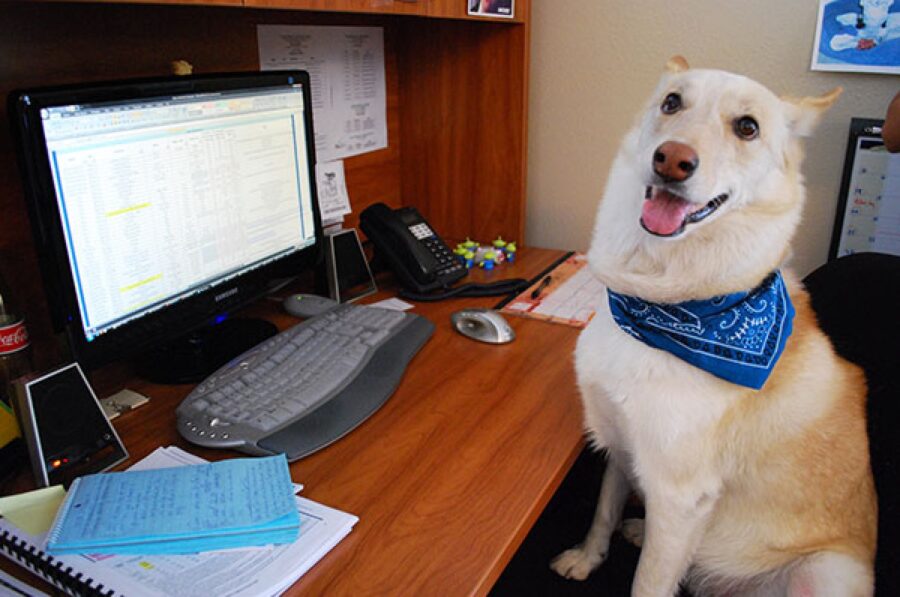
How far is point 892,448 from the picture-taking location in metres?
0.91

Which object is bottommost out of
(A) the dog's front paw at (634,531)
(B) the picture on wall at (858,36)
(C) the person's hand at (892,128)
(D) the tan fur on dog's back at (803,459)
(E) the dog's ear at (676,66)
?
(A) the dog's front paw at (634,531)

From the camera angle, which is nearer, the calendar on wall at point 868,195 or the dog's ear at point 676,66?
the dog's ear at point 676,66

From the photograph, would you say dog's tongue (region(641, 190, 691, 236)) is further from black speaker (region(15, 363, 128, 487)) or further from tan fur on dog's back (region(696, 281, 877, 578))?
black speaker (region(15, 363, 128, 487))

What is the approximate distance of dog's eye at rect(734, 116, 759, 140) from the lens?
91 centimetres

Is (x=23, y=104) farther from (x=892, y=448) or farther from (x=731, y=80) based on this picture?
(x=892, y=448)

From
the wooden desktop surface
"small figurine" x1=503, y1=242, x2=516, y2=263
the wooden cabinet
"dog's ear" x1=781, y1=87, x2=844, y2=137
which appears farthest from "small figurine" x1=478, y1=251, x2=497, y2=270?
"dog's ear" x1=781, y1=87, x2=844, y2=137

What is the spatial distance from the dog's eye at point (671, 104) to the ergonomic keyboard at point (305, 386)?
0.53 m

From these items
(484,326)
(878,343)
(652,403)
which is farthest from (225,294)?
(878,343)

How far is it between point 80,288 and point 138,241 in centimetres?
10

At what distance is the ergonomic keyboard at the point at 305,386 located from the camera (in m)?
0.84

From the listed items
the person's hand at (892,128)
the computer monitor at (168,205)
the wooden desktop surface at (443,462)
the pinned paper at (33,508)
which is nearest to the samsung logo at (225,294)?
the computer monitor at (168,205)

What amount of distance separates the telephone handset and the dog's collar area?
0.58m

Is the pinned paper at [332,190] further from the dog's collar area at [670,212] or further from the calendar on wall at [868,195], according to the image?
the calendar on wall at [868,195]

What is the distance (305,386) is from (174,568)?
0.33 m
